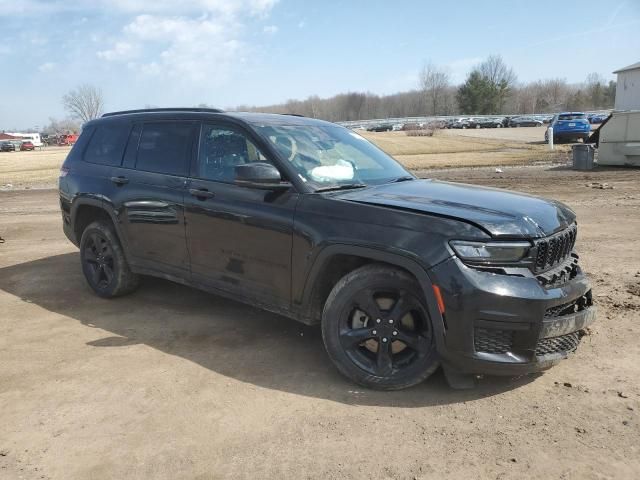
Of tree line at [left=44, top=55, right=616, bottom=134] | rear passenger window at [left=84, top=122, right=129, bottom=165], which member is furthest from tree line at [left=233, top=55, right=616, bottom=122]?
rear passenger window at [left=84, top=122, right=129, bottom=165]

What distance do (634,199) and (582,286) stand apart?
363 inches

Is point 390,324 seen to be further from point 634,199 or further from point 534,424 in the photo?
point 634,199

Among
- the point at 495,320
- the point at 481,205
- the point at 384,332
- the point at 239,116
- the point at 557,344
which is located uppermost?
the point at 239,116

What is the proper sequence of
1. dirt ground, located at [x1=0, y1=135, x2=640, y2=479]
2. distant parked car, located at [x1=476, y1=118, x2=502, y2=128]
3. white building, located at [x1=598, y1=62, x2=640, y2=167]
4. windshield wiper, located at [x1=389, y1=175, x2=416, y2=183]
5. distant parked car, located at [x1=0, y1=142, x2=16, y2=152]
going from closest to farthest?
1. dirt ground, located at [x1=0, y1=135, x2=640, y2=479]
2. windshield wiper, located at [x1=389, y1=175, x2=416, y2=183]
3. white building, located at [x1=598, y1=62, x2=640, y2=167]
4. distant parked car, located at [x1=0, y1=142, x2=16, y2=152]
5. distant parked car, located at [x1=476, y1=118, x2=502, y2=128]

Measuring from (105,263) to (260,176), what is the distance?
2.61 m

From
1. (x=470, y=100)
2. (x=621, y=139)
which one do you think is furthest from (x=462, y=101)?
(x=621, y=139)

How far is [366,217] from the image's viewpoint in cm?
362

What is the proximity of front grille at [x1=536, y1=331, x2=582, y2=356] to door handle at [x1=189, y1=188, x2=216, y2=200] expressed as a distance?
2.68 m

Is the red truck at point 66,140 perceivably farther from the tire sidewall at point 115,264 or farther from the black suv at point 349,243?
the black suv at point 349,243

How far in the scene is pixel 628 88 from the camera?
159ft

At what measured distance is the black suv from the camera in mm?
3309

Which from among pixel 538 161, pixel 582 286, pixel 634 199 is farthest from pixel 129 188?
pixel 538 161

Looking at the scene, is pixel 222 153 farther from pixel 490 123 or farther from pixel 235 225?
pixel 490 123

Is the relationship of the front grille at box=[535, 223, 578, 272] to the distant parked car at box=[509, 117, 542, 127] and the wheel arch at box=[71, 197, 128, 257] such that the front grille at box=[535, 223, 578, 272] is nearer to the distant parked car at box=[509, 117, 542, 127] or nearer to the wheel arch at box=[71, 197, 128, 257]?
the wheel arch at box=[71, 197, 128, 257]
